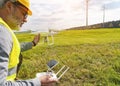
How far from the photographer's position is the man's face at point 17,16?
2475 millimetres

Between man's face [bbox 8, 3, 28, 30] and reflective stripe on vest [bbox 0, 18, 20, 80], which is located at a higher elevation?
man's face [bbox 8, 3, 28, 30]

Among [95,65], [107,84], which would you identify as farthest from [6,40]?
[95,65]

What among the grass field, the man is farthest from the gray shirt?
the grass field

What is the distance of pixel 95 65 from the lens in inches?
444

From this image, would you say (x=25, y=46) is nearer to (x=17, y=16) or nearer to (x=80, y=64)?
(x=17, y=16)

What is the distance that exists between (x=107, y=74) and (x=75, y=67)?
1182 mm

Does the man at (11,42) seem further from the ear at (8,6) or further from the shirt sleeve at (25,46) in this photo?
the shirt sleeve at (25,46)

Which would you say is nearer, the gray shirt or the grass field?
the gray shirt

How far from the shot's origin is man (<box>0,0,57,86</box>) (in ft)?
7.37

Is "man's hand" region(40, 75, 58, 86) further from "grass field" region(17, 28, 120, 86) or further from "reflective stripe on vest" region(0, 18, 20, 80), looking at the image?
"grass field" region(17, 28, 120, 86)

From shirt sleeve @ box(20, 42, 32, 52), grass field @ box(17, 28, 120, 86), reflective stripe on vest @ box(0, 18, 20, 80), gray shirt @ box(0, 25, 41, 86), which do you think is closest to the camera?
gray shirt @ box(0, 25, 41, 86)

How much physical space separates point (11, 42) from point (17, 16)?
249 millimetres

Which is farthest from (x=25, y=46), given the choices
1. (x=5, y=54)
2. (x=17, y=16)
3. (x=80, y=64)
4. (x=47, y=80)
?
(x=80, y=64)

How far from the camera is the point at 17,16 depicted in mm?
2502
